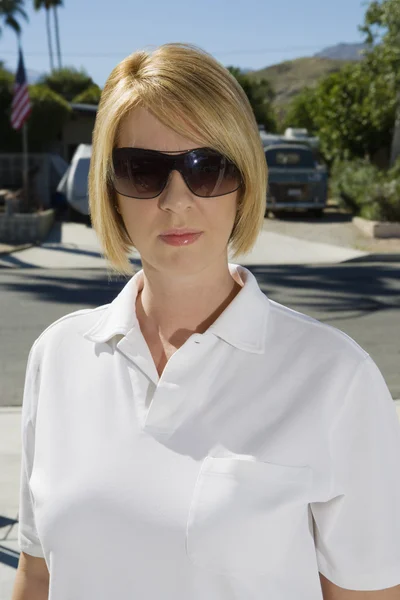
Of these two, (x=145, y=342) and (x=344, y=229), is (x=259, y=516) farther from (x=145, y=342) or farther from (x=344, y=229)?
(x=344, y=229)

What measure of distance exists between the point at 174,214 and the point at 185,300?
17cm

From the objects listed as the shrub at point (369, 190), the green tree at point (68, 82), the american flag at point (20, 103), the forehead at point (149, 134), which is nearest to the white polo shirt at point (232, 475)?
the forehead at point (149, 134)

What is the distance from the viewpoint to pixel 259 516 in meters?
1.50

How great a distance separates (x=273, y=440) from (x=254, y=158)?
548mm

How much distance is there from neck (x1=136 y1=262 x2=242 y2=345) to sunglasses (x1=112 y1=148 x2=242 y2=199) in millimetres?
153

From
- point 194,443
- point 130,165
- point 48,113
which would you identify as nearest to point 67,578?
point 194,443

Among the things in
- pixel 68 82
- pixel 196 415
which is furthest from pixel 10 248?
pixel 68 82

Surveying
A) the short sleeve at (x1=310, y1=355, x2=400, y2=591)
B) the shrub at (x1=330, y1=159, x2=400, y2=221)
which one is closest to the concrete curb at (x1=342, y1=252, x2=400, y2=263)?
the shrub at (x1=330, y1=159, x2=400, y2=221)

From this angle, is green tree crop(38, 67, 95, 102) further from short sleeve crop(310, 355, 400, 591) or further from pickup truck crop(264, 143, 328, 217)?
short sleeve crop(310, 355, 400, 591)

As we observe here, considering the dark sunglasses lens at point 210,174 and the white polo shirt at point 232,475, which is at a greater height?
the dark sunglasses lens at point 210,174

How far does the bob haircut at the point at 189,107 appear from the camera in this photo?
5.26ft

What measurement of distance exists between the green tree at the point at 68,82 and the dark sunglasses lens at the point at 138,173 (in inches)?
2104

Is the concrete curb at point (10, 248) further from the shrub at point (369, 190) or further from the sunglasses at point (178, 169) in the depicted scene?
the sunglasses at point (178, 169)

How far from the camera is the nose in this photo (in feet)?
5.56
